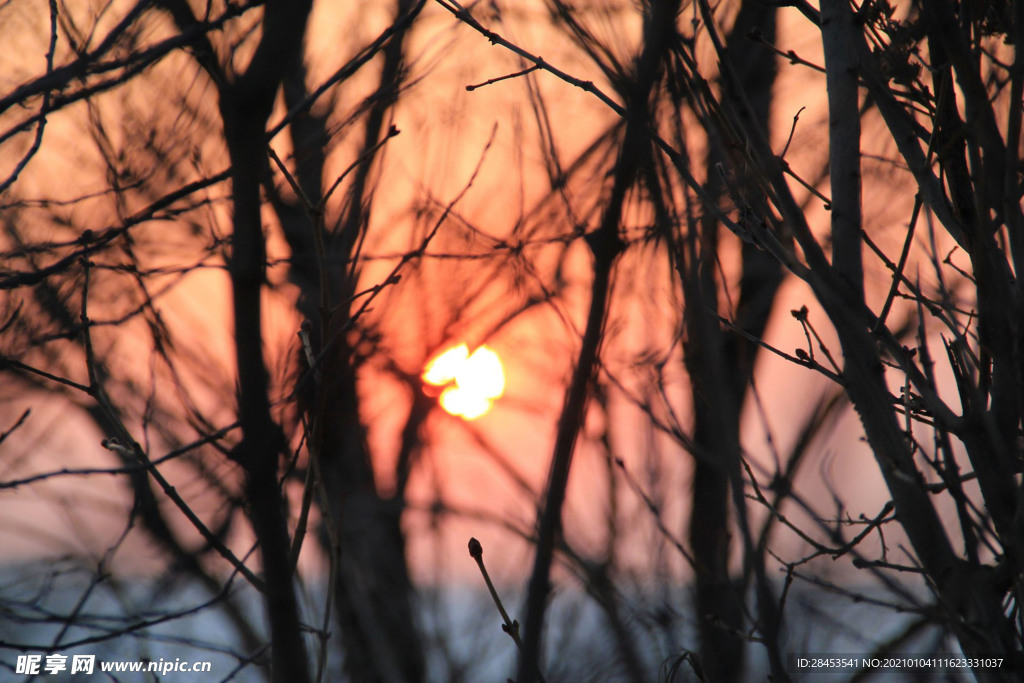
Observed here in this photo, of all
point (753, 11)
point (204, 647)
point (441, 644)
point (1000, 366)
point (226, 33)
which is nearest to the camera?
point (1000, 366)

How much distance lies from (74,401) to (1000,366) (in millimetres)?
3933

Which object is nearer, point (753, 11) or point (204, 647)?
point (204, 647)

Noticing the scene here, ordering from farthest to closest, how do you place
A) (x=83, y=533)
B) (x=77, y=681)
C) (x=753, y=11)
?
(x=83, y=533) < (x=753, y=11) < (x=77, y=681)

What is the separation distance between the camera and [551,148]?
129 inches

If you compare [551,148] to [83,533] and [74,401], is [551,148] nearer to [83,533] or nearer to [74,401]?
[74,401]

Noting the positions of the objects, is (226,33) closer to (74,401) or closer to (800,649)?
(74,401)

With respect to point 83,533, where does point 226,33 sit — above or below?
above

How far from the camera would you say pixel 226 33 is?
2416 mm

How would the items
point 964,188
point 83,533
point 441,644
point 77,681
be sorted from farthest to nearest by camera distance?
point 441,644
point 83,533
point 77,681
point 964,188

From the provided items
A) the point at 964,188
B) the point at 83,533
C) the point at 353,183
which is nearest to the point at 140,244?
the point at 353,183

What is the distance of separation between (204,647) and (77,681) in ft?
2.65

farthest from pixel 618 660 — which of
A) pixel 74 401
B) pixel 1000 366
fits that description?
pixel 74 401

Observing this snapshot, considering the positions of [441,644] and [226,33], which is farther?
[441,644]

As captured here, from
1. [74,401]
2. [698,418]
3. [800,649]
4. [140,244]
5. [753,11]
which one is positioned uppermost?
[753,11]
